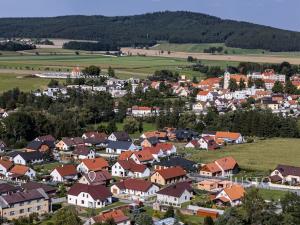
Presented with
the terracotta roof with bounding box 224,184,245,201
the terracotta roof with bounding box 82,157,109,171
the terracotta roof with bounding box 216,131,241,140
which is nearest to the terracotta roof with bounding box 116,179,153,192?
the terracotta roof with bounding box 224,184,245,201

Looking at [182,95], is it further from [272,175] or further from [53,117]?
[272,175]

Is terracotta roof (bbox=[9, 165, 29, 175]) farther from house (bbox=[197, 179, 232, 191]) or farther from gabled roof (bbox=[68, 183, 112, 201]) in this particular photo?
house (bbox=[197, 179, 232, 191])

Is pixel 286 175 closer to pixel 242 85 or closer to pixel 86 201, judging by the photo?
pixel 86 201

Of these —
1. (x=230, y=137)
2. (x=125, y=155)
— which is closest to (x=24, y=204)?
(x=125, y=155)

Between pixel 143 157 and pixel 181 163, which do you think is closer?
pixel 181 163

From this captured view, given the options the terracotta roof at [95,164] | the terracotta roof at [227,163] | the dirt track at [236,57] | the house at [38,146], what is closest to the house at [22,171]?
the terracotta roof at [95,164]

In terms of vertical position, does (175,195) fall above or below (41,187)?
below

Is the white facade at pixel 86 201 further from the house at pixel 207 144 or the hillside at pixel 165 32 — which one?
the hillside at pixel 165 32
